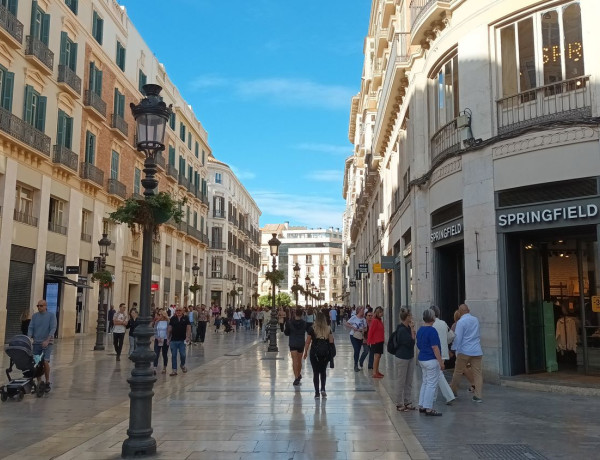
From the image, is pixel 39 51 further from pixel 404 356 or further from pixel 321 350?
pixel 404 356

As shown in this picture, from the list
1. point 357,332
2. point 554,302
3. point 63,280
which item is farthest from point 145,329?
point 63,280


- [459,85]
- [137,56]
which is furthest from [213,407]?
[137,56]

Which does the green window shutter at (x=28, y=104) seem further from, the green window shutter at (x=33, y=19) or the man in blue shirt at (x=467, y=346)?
the man in blue shirt at (x=467, y=346)

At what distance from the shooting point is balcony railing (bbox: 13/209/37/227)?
2372cm

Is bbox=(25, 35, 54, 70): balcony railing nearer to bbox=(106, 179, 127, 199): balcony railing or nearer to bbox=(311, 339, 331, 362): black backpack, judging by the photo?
bbox=(106, 179, 127, 199): balcony railing

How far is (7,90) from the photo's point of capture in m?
22.4

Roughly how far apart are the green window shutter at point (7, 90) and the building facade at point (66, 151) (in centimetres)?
4

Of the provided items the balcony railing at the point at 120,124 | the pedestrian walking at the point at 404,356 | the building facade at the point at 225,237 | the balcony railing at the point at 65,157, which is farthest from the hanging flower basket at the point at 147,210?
the building facade at the point at 225,237

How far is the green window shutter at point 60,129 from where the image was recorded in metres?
26.7

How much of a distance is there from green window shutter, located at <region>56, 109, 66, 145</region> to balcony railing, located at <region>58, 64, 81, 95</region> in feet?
4.60

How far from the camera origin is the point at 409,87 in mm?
18047

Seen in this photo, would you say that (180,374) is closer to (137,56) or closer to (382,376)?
(382,376)

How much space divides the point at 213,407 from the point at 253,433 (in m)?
2.11

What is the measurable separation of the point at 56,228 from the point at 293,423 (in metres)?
22.2
